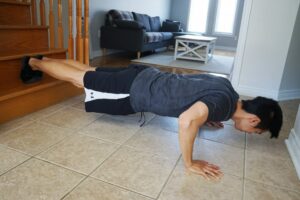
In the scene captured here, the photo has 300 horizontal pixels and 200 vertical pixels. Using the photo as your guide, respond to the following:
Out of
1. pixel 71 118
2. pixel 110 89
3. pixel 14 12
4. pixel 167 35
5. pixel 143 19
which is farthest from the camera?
pixel 167 35

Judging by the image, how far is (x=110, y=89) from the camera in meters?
1.71

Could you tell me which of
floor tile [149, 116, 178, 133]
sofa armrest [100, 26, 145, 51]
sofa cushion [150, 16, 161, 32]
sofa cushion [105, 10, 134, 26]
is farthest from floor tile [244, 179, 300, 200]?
sofa cushion [150, 16, 161, 32]

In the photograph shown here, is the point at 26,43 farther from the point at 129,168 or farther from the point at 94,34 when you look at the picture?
the point at 94,34

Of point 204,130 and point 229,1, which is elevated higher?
point 229,1

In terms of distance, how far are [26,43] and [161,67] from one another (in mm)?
2389

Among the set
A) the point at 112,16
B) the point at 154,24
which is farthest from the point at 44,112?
the point at 154,24

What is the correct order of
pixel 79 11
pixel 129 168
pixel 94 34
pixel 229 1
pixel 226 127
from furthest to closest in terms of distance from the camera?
pixel 229 1 → pixel 94 34 → pixel 79 11 → pixel 226 127 → pixel 129 168

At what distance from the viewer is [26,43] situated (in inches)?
87.7

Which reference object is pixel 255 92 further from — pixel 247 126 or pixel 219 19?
pixel 219 19

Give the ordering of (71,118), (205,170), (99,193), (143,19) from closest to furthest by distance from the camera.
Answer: (99,193) → (205,170) → (71,118) → (143,19)

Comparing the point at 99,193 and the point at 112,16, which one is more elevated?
the point at 112,16

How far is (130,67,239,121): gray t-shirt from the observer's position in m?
1.38

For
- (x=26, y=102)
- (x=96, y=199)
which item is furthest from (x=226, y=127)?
(x=26, y=102)

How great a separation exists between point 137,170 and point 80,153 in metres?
0.36
